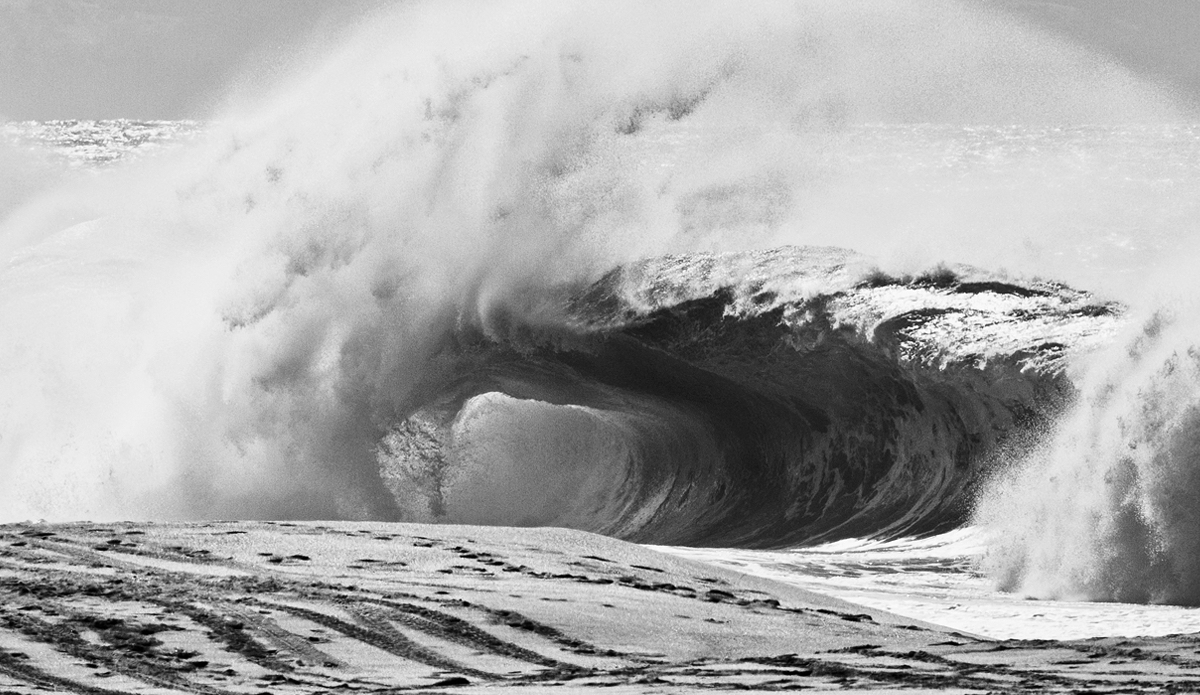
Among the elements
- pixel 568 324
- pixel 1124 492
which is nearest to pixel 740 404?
pixel 568 324

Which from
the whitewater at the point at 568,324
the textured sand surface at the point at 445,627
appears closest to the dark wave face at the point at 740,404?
the whitewater at the point at 568,324

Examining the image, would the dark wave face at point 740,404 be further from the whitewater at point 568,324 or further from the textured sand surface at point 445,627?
the textured sand surface at point 445,627

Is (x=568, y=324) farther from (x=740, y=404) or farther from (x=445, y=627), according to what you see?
(x=445, y=627)

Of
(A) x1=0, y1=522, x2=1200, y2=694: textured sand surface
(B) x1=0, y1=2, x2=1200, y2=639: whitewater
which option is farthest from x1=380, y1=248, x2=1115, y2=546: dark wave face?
(A) x1=0, y1=522, x2=1200, y2=694: textured sand surface

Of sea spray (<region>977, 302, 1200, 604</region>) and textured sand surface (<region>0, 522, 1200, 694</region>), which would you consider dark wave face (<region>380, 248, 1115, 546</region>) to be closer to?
sea spray (<region>977, 302, 1200, 604</region>)

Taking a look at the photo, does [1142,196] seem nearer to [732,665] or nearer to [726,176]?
[726,176]
